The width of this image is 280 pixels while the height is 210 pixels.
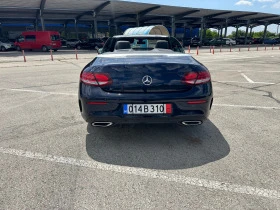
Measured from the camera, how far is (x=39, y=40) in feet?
84.9

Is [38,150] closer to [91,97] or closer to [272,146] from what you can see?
[91,97]

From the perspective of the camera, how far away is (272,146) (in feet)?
10.00

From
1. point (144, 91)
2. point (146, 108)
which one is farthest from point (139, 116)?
point (144, 91)

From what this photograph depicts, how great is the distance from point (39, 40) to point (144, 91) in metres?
26.9

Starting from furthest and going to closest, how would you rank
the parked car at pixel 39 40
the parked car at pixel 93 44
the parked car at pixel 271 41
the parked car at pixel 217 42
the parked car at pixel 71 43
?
1. the parked car at pixel 271 41
2. the parked car at pixel 217 42
3. the parked car at pixel 71 43
4. the parked car at pixel 93 44
5. the parked car at pixel 39 40

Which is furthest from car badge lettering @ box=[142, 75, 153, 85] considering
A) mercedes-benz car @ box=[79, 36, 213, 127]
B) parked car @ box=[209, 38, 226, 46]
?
parked car @ box=[209, 38, 226, 46]

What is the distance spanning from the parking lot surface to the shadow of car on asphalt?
0.01 m

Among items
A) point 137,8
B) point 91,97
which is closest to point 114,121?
point 91,97

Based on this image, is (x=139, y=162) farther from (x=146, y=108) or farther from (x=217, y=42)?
(x=217, y=42)

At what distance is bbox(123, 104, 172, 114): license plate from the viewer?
273 centimetres

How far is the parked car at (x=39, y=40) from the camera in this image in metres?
25.7

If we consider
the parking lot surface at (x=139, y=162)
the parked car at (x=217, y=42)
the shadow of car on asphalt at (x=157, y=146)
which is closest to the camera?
the parking lot surface at (x=139, y=162)

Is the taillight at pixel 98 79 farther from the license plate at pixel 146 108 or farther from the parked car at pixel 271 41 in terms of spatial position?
the parked car at pixel 271 41

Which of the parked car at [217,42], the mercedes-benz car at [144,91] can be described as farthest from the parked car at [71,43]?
the mercedes-benz car at [144,91]
